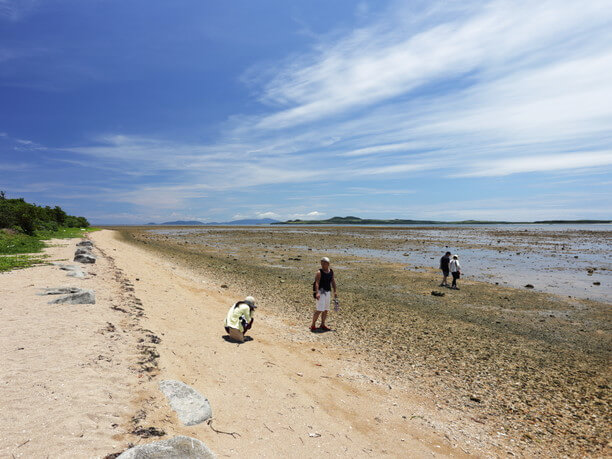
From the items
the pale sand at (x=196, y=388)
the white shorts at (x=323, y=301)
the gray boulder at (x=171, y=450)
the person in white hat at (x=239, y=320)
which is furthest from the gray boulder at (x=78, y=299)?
the gray boulder at (x=171, y=450)

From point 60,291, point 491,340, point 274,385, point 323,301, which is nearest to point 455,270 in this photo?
point 491,340

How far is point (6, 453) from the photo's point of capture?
367 cm

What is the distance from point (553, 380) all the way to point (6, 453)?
11.3 metres

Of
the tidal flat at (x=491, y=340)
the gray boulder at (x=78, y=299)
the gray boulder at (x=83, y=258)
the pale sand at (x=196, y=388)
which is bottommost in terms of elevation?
the tidal flat at (x=491, y=340)

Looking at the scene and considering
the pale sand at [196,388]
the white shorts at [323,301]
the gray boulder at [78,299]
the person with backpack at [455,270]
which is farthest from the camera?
the person with backpack at [455,270]

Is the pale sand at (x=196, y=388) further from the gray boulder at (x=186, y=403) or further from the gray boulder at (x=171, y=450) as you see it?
the gray boulder at (x=171, y=450)

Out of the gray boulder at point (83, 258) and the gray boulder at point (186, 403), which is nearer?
the gray boulder at point (186, 403)

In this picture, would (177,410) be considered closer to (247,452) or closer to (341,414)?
(247,452)

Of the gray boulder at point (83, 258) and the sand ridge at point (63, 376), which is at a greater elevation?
the gray boulder at point (83, 258)

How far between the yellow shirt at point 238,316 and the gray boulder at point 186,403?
3895 mm

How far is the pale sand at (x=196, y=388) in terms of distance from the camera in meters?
4.51

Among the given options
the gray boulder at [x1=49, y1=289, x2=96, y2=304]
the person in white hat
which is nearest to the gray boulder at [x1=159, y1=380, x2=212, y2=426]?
the person in white hat

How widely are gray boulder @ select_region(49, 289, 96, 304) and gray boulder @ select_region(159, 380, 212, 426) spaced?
594 cm

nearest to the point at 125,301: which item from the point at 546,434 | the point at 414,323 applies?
the point at 414,323
